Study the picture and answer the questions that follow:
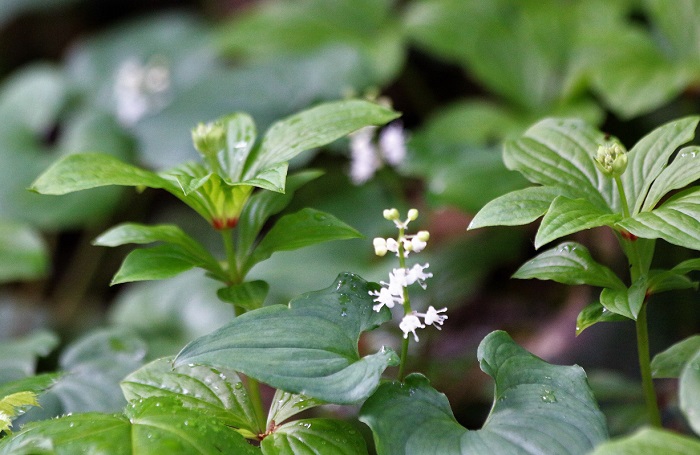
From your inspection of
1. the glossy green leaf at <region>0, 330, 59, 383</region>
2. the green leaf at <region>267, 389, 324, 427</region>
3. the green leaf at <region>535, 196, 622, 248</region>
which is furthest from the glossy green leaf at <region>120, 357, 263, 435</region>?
the green leaf at <region>535, 196, 622, 248</region>

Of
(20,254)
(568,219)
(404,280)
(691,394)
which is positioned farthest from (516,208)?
(20,254)

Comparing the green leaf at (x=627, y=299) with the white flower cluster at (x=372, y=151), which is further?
the white flower cluster at (x=372, y=151)

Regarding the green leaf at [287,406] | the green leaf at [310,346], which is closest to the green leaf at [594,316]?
the green leaf at [310,346]

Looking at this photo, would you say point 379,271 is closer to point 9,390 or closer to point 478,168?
point 478,168

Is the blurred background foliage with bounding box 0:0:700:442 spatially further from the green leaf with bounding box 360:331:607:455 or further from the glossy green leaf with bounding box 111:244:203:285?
the green leaf with bounding box 360:331:607:455

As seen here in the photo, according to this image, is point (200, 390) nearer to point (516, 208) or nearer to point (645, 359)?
point (516, 208)

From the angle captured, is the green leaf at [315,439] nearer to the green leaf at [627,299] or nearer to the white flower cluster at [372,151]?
the green leaf at [627,299]
